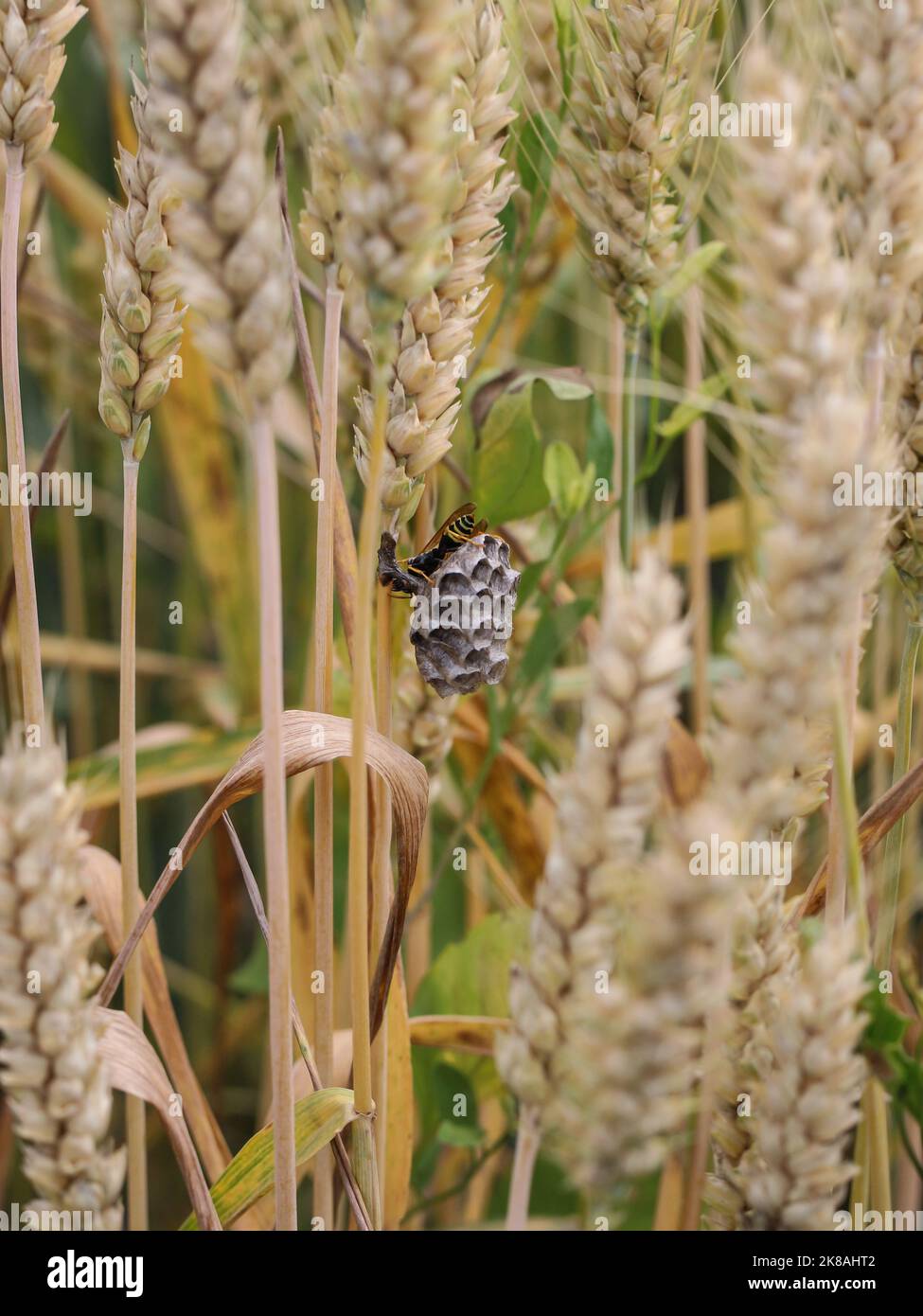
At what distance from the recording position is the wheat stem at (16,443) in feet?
1.41

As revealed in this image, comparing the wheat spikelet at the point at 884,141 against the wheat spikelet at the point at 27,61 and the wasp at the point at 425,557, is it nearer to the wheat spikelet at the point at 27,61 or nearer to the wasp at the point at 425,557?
the wasp at the point at 425,557

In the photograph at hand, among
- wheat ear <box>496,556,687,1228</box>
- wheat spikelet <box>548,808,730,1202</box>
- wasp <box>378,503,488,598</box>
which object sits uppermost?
wasp <box>378,503,488,598</box>

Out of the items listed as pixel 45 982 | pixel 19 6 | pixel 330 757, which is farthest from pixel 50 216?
pixel 45 982

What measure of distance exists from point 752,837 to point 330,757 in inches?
6.7

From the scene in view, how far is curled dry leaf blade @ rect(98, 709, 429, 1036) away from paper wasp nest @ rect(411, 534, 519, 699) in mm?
44

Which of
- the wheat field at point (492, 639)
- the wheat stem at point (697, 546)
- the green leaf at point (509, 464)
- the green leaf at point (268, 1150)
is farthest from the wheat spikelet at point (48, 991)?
the wheat stem at point (697, 546)

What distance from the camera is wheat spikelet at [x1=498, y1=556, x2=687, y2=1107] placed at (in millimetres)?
277

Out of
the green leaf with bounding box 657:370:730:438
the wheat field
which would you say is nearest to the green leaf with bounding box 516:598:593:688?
the wheat field

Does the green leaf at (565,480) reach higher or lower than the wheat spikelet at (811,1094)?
higher

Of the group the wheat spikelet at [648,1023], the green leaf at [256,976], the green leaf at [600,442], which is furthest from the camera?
the green leaf at [256,976]

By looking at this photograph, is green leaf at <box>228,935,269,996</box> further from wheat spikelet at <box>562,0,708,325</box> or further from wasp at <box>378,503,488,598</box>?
wheat spikelet at <box>562,0,708,325</box>

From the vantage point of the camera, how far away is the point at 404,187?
0.97 ft

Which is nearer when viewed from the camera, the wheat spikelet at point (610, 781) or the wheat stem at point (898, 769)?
the wheat spikelet at point (610, 781)
